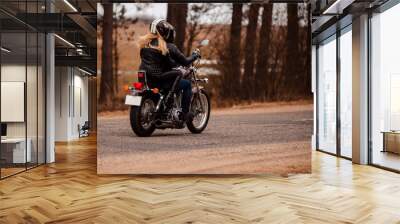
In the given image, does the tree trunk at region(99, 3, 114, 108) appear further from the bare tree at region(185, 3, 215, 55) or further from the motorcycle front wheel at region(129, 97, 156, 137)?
the bare tree at region(185, 3, 215, 55)

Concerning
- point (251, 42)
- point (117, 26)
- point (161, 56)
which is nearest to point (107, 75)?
point (117, 26)

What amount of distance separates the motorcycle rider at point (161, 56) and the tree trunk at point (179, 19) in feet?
0.21

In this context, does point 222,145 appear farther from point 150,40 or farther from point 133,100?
point 150,40

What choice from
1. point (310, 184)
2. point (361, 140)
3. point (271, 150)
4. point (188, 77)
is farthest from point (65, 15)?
point (361, 140)

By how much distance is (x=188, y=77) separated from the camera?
6.79 m

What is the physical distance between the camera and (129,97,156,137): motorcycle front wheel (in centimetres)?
663

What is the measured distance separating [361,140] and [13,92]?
6.30 m

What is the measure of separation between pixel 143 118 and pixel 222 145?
131 cm

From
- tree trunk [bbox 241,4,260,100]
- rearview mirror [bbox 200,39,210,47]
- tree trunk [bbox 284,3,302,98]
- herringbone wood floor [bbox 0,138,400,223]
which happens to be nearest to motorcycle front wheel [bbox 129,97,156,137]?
herringbone wood floor [bbox 0,138,400,223]

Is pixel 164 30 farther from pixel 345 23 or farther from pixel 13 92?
pixel 345 23

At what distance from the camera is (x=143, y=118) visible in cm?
667

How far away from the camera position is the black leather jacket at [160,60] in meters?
6.67

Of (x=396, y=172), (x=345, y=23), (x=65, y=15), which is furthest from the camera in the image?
(x=345, y=23)

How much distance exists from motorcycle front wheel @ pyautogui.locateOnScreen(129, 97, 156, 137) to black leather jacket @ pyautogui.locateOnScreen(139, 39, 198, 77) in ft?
1.55
